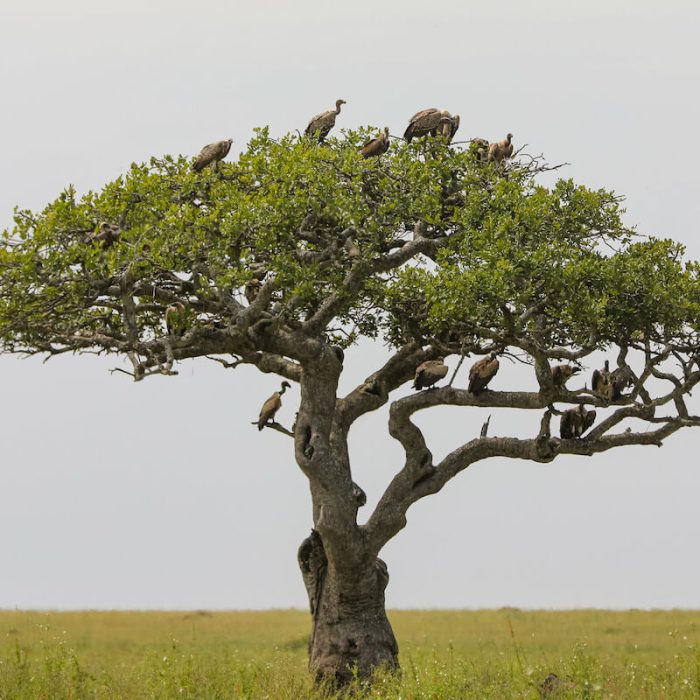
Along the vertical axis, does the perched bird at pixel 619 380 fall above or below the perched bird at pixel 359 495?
above

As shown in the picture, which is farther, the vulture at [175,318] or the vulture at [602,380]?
the vulture at [602,380]

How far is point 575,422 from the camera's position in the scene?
63.2ft

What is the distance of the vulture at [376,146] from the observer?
18766 mm

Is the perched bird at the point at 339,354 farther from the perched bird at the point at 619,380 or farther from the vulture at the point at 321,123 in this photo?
the perched bird at the point at 619,380

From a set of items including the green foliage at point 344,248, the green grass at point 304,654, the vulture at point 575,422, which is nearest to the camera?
the green grass at point 304,654

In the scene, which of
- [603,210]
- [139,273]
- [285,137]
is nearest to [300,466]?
[139,273]

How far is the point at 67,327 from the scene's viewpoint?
60.0ft

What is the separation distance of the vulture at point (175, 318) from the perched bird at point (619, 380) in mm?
7488

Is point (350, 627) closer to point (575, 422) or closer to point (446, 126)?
point (575, 422)

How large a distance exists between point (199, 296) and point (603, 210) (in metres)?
7.12

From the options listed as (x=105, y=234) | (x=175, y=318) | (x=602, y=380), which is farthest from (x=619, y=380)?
(x=105, y=234)

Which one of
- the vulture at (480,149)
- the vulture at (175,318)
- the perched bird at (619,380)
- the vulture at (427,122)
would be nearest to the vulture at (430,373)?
the perched bird at (619,380)

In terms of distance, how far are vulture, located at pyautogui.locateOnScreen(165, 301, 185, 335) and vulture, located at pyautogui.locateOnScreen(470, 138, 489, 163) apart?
19.2 ft

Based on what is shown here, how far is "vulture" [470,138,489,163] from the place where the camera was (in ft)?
61.8
